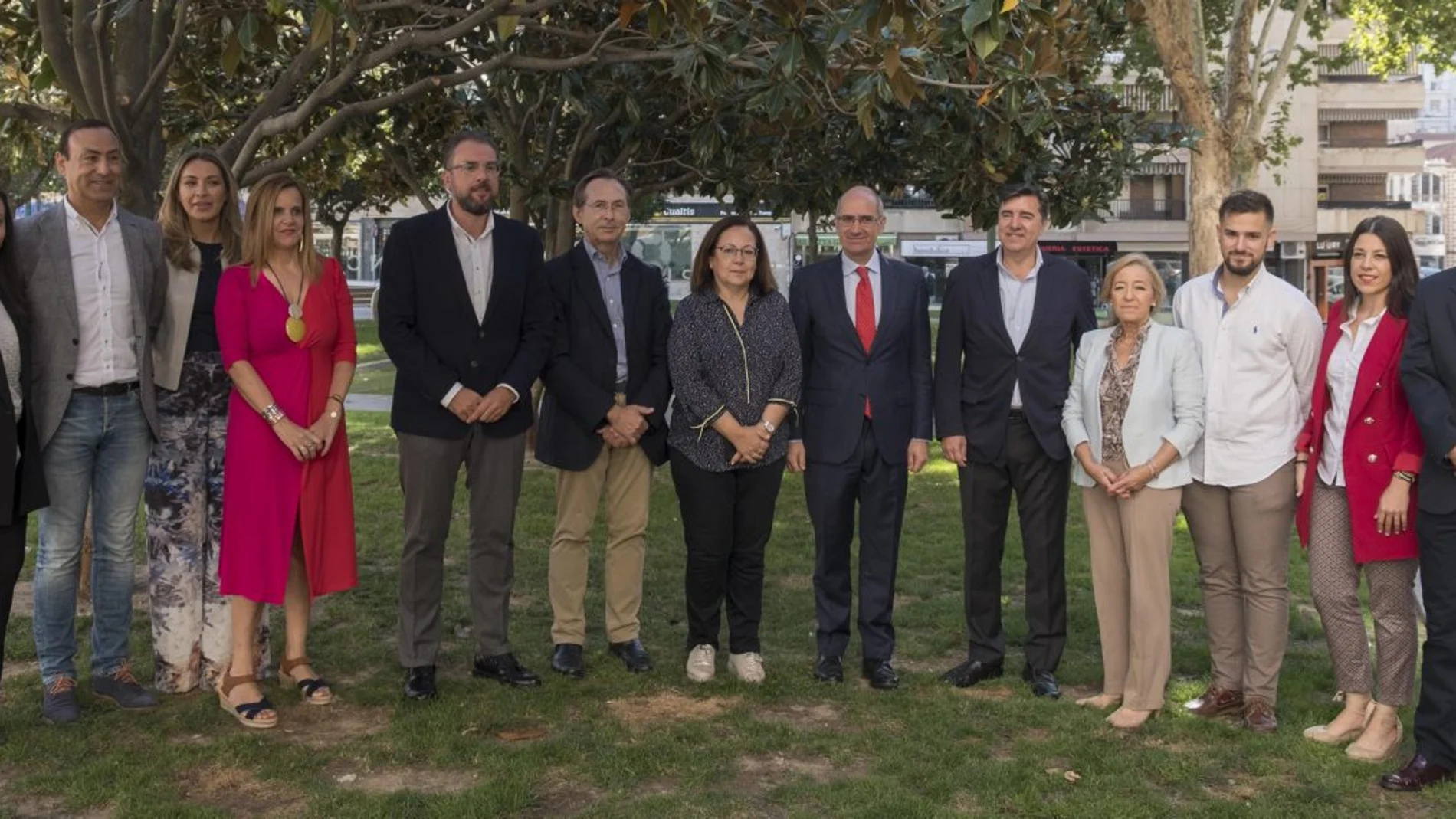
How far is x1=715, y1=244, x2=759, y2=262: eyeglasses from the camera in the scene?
19.3 ft

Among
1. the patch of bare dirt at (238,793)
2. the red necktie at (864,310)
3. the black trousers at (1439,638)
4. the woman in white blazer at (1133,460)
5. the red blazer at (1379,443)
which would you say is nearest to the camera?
the patch of bare dirt at (238,793)

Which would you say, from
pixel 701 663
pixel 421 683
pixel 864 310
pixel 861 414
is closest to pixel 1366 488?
pixel 861 414

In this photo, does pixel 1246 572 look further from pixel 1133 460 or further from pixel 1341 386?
pixel 1341 386

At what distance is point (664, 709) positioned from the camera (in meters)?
5.68

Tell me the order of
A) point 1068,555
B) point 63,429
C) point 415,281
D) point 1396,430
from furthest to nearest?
point 1068,555 < point 415,281 < point 63,429 < point 1396,430

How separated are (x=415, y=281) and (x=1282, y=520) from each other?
3.64 m

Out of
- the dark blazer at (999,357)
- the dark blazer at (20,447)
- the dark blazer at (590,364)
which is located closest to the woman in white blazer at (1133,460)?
the dark blazer at (999,357)

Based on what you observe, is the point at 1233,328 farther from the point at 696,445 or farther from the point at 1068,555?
the point at 1068,555

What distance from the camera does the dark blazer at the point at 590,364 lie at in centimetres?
603

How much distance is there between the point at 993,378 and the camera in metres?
5.88

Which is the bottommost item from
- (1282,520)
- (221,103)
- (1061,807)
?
(1061,807)

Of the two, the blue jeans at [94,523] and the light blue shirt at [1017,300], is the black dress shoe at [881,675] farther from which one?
the blue jeans at [94,523]

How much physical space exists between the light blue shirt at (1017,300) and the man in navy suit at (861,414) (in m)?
0.36

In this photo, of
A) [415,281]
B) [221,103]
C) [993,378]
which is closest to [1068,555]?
[993,378]
